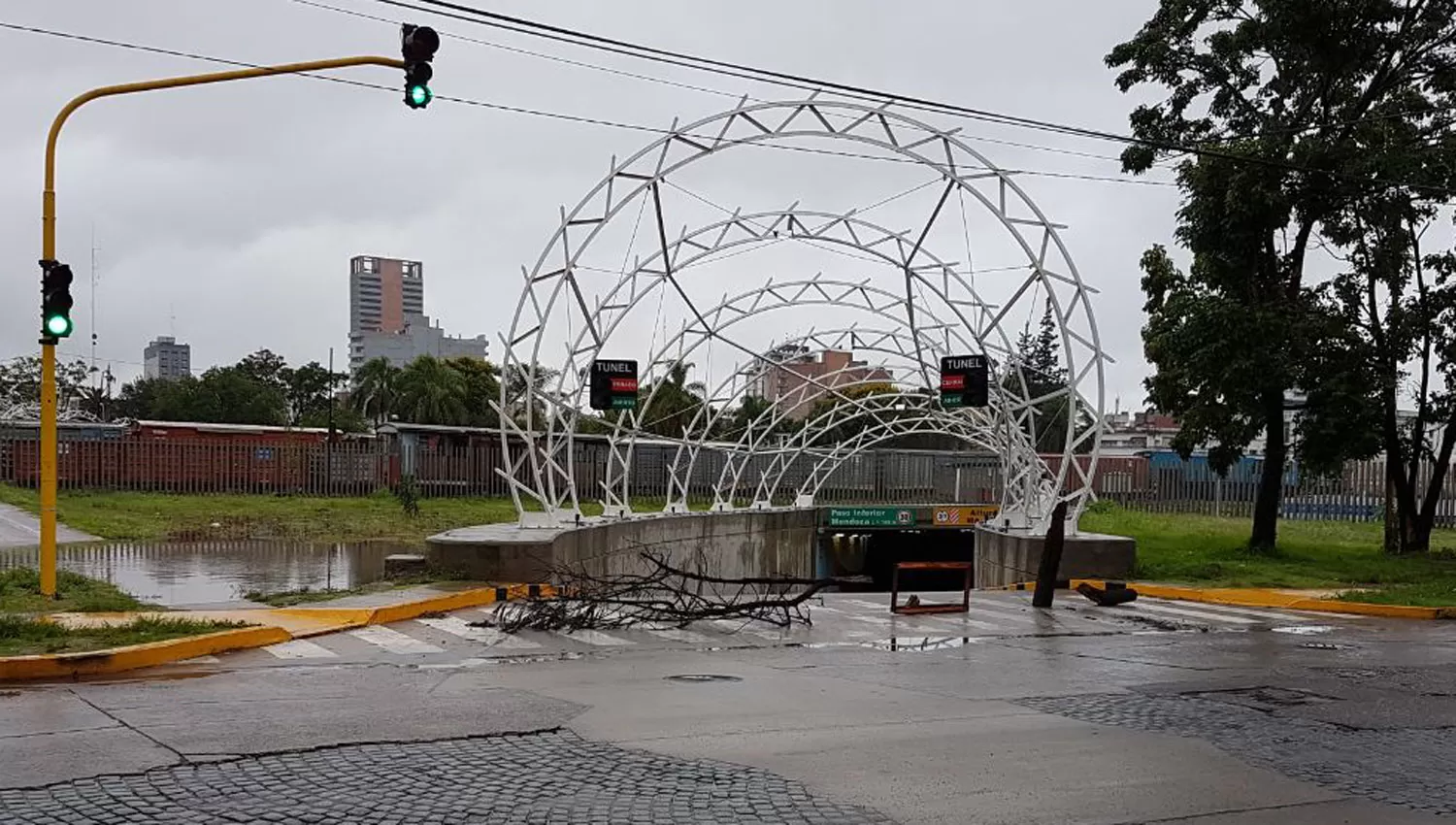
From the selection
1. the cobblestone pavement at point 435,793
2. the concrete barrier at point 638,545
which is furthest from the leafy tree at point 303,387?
the cobblestone pavement at point 435,793

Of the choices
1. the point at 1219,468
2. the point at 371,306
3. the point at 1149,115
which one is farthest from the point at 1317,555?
the point at 371,306

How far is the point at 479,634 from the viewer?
15.8 m

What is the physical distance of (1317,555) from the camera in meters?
31.6

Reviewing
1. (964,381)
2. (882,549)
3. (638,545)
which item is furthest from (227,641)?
(882,549)

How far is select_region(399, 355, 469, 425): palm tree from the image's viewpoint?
69938 millimetres

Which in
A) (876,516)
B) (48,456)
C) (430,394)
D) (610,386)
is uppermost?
(430,394)

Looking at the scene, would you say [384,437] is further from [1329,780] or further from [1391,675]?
[1329,780]

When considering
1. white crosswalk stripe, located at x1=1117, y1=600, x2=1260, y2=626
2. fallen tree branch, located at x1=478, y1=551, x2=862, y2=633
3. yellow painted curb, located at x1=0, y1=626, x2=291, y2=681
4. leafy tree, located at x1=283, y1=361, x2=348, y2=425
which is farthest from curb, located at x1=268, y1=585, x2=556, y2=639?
leafy tree, located at x1=283, y1=361, x2=348, y2=425

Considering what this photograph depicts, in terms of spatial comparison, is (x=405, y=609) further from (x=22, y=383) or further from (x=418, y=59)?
(x=22, y=383)

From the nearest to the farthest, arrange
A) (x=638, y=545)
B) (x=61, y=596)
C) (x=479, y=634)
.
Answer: (x=479, y=634), (x=61, y=596), (x=638, y=545)

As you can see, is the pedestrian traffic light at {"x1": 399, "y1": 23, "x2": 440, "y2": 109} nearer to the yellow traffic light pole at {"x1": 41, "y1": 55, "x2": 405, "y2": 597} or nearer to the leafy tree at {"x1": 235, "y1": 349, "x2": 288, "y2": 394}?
the yellow traffic light pole at {"x1": 41, "y1": 55, "x2": 405, "y2": 597}

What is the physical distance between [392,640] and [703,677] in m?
4.16

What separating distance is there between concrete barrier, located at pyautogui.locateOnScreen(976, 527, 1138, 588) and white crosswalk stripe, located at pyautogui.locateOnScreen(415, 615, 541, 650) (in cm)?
1138

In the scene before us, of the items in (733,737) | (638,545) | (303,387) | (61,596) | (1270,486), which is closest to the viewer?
(733,737)
